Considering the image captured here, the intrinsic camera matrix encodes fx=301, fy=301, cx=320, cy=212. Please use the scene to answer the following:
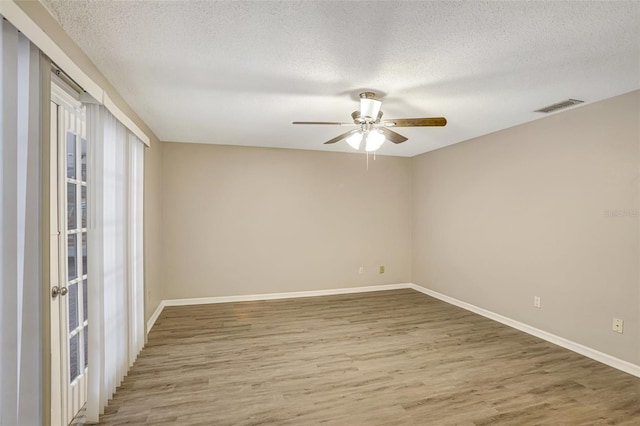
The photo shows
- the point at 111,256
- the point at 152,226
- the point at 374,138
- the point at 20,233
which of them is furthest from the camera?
the point at 152,226

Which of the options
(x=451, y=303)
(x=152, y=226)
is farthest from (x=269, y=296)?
(x=451, y=303)

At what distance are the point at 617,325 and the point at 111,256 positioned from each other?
14.0 ft

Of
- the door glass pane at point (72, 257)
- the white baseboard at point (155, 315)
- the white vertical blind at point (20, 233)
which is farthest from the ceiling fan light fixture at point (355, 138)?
the white baseboard at point (155, 315)

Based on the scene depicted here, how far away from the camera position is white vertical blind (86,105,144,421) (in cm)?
A: 197

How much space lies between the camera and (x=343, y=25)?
5.31 ft

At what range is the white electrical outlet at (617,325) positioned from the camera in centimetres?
266

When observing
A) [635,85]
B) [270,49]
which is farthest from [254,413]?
[635,85]

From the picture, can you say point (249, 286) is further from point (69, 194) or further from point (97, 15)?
point (97, 15)

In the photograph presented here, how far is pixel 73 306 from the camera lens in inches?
80.3

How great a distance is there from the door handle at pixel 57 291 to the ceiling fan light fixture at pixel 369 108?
7.75 ft

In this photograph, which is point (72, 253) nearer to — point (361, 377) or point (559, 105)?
point (361, 377)

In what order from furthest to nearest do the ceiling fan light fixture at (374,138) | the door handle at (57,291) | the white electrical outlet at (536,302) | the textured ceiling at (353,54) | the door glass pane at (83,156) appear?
the white electrical outlet at (536,302)
the ceiling fan light fixture at (374,138)
the door glass pane at (83,156)
the door handle at (57,291)
the textured ceiling at (353,54)

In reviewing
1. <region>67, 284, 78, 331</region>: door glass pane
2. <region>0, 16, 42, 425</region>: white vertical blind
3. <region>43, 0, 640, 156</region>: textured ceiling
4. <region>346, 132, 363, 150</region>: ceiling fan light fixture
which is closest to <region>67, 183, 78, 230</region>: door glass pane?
<region>67, 284, 78, 331</region>: door glass pane

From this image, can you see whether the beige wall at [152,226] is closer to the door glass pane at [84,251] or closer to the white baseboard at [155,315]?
the white baseboard at [155,315]
